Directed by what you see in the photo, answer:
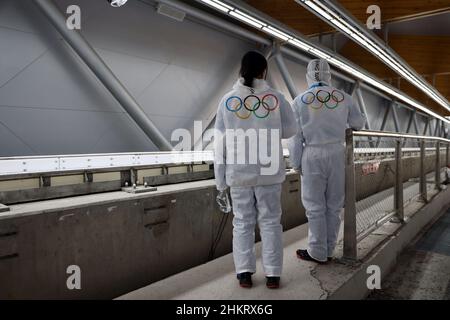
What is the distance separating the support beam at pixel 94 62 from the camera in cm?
358

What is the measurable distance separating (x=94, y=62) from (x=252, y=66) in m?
2.78

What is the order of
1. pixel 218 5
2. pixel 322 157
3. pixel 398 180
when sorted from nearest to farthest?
1. pixel 322 157
2. pixel 398 180
3. pixel 218 5

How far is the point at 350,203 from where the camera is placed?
218 cm

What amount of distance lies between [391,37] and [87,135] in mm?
7490

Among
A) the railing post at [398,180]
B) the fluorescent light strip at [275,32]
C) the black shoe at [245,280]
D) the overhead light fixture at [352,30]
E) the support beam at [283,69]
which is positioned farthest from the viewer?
the support beam at [283,69]

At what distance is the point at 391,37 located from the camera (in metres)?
7.55

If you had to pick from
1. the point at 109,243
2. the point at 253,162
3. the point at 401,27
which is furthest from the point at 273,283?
the point at 401,27

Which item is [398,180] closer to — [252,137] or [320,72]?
[320,72]

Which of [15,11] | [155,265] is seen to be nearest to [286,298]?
[155,265]

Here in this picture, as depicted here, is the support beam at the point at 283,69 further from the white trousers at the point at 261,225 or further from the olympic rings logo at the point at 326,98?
the white trousers at the point at 261,225

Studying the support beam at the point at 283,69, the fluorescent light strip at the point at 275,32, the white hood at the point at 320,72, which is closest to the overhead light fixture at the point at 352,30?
the fluorescent light strip at the point at 275,32

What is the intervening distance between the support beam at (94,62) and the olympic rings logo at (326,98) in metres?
2.70

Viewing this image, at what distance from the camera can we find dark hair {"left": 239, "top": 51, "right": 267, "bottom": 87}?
180cm

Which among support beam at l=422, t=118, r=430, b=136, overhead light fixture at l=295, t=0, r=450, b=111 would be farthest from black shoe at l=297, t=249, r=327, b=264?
support beam at l=422, t=118, r=430, b=136
